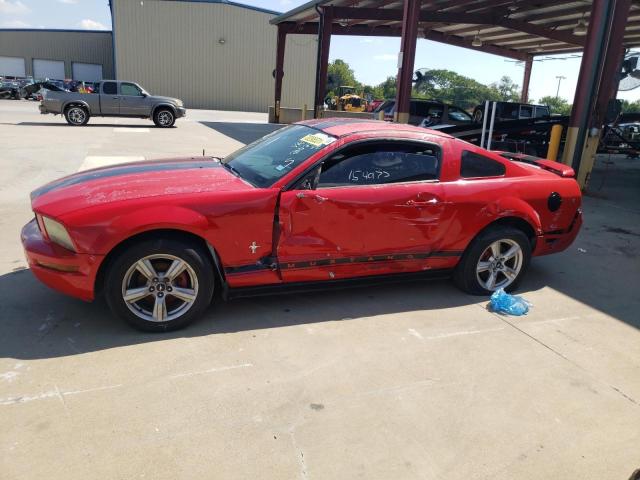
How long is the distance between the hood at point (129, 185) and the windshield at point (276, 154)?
141 mm

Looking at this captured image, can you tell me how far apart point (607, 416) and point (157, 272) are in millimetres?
2963

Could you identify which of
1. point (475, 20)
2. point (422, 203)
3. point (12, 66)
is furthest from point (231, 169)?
point (12, 66)

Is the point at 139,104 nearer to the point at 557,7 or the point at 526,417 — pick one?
the point at 557,7

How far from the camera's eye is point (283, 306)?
4.06 meters

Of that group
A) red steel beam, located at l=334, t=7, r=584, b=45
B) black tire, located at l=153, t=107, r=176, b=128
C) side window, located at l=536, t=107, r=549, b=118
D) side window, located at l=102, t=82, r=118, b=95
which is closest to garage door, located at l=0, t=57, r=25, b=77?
side window, located at l=102, t=82, r=118, b=95

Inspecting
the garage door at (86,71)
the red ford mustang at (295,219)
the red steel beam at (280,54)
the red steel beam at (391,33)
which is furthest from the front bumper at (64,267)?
the garage door at (86,71)

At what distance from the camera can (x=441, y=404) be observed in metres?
2.89

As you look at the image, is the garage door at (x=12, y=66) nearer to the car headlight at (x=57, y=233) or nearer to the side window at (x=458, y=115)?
the side window at (x=458, y=115)

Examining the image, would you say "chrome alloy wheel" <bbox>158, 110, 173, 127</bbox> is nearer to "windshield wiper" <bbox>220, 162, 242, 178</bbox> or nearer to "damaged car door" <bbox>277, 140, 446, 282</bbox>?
"windshield wiper" <bbox>220, 162, 242, 178</bbox>

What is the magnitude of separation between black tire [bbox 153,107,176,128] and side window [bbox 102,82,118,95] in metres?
1.65

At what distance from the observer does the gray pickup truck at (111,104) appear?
1772 cm

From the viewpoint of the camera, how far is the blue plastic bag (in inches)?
167

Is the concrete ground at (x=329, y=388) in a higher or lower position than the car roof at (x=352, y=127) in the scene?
lower

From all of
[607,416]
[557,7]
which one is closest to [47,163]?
[607,416]
